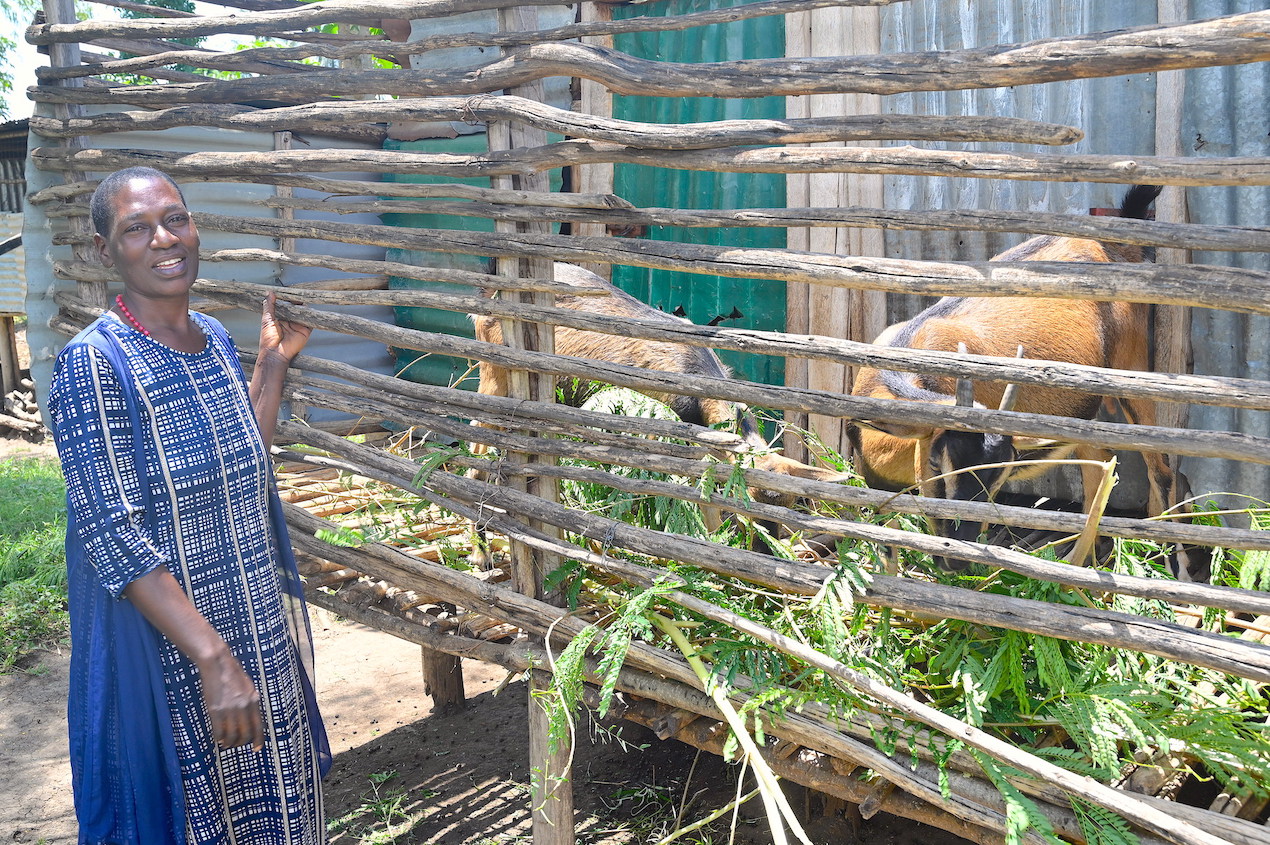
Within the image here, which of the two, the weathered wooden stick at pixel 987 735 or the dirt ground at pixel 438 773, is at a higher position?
the weathered wooden stick at pixel 987 735

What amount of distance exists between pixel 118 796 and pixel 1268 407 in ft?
9.08

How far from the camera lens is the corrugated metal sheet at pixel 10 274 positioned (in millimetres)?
10943

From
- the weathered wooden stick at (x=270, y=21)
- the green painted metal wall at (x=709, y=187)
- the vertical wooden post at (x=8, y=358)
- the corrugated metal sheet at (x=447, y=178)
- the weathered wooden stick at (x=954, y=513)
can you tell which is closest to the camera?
the weathered wooden stick at (x=954, y=513)

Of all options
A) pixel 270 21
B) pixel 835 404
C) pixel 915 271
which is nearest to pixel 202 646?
pixel 835 404

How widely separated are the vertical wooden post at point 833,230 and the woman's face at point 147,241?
298 centimetres

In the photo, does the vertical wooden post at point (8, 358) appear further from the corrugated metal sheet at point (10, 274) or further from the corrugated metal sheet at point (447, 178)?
the corrugated metal sheet at point (447, 178)

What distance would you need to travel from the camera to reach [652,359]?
4523 millimetres

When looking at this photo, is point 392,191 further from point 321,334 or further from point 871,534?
point 321,334

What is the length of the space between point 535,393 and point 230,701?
4.81 feet

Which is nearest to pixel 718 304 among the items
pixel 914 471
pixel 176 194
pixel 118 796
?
pixel 914 471

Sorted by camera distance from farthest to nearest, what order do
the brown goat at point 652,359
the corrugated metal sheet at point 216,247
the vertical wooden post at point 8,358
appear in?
the vertical wooden post at point 8,358
the corrugated metal sheet at point 216,247
the brown goat at point 652,359

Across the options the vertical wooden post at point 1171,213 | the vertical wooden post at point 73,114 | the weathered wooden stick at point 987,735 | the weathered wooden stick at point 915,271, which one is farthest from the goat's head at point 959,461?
the vertical wooden post at point 73,114

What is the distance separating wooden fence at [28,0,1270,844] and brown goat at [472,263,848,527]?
1.08ft

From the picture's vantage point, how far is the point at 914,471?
13.9ft
